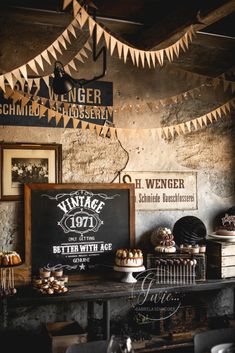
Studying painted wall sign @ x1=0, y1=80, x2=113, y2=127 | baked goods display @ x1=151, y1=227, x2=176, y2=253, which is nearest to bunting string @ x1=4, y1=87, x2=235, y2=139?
painted wall sign @ x1=0, y1=80, x2=113, y2=127

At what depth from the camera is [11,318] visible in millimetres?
3979

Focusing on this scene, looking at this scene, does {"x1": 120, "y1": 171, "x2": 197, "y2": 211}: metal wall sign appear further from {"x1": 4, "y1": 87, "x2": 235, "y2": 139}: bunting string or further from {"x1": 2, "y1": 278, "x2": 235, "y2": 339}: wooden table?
{"x1": 2, "y1": 278, "x2": 235, "y2": 339}: wooden table

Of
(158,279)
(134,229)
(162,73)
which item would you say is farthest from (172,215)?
(162,73)

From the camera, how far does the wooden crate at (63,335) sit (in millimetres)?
3602

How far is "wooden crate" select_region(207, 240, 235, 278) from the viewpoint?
13.7 feet

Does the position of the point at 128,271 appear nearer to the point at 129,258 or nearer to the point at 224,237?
the point at 129,258

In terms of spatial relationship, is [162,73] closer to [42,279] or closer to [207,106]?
[207,106]

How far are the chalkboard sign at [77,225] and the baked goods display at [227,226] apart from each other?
86 cm

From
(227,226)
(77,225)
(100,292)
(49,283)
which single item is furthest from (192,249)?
(49,283)

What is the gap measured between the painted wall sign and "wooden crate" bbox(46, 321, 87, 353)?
1.77m

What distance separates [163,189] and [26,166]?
1.39 m

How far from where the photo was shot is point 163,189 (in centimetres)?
456

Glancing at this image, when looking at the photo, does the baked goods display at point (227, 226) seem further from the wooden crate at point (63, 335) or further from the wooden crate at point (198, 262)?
the wooden crate at point (63, 335)

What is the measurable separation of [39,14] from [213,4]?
147 cm
